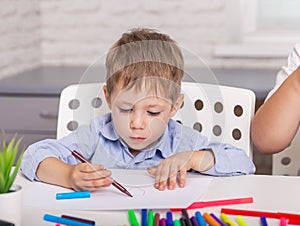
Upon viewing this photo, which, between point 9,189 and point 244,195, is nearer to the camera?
point 9,189

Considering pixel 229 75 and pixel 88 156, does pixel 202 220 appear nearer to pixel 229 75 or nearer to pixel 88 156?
pixel 88 156

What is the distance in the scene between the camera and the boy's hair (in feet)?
3.21

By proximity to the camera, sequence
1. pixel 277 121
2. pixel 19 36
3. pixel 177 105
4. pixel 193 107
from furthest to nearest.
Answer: pixel 19 36, pixel 277 121, pixel 193 107, pixel 177 105

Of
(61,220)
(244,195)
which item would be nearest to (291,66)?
(244,195)

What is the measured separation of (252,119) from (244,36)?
1.25m

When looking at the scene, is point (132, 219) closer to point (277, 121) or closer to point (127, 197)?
point (127, 197)

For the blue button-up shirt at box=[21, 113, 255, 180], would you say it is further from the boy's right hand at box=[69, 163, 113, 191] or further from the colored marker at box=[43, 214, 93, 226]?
the colored marker at box=[43, 214, 93, 226]

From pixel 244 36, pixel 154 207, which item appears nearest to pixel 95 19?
pixel 244 36

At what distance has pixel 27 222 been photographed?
0.99m

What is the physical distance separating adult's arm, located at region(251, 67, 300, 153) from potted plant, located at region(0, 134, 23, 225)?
718mm

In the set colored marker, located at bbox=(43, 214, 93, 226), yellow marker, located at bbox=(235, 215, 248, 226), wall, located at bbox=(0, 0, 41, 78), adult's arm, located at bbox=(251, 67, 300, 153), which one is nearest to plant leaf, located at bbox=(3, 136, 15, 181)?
colored marker, located at bbox=(43, 214, 93, 226)

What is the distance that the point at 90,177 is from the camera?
3.58ft

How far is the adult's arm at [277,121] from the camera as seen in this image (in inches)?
55.9

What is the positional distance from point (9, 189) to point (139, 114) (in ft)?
0.73
